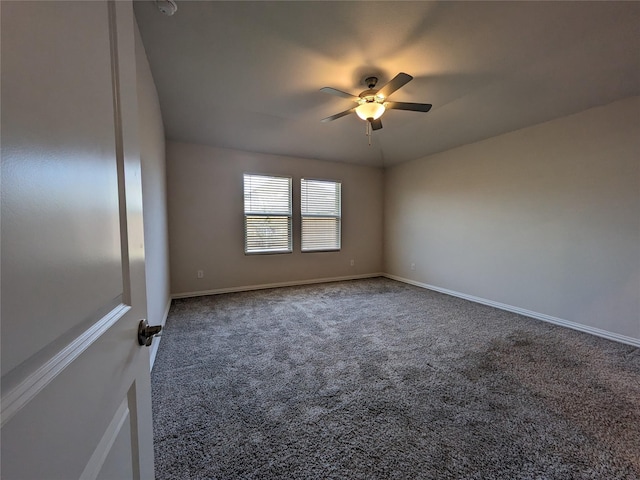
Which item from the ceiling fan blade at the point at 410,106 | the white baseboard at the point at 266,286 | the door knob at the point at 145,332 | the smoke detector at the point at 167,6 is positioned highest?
the smoke detector at the point at 167,6

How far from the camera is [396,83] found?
226cm

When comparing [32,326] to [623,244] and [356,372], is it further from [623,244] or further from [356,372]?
[623,244]

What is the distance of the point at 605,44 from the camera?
2.20 meters

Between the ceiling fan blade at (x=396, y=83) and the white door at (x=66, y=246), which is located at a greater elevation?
the ceiling fan blade at (x=396, y=83)

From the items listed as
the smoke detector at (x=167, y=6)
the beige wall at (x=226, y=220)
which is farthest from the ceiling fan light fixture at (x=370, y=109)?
the beige wall at (x=226, y=220)

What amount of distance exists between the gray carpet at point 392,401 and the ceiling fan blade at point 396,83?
93.7 inches

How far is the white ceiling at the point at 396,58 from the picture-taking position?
1.95m

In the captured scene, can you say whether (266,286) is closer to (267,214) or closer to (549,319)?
(267,214)

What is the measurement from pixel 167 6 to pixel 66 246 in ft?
7.39

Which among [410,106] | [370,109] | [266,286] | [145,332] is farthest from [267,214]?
[145,332]

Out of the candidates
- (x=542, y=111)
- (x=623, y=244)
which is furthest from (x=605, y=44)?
(x=623, y=244)

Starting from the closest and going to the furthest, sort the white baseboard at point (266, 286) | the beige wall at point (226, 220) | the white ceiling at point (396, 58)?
the white ceiling at point (396, 58)
the beige wall at point (226, 220)
the white baseboard at point (266, 286)

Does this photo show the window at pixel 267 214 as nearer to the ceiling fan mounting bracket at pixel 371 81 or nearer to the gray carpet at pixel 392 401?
the gray carpet at pixel 392 401

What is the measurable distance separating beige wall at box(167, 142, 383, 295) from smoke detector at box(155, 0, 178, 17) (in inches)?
96.3
